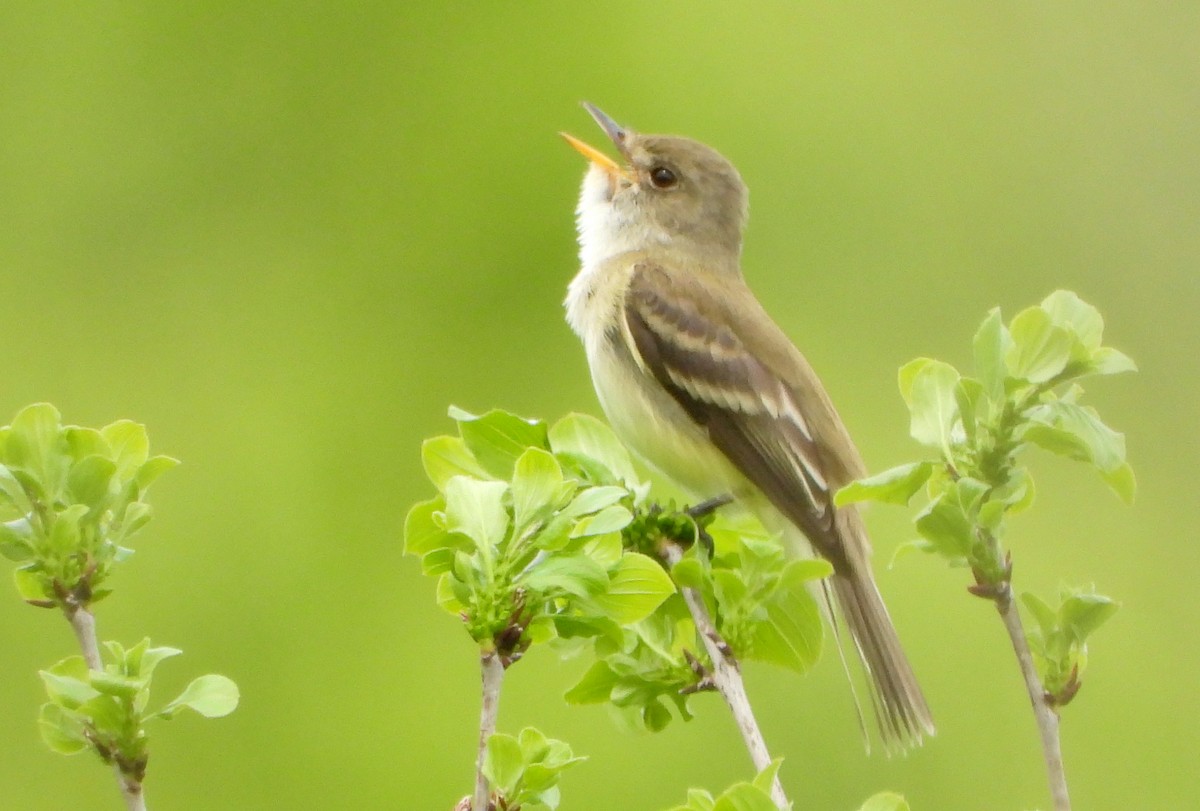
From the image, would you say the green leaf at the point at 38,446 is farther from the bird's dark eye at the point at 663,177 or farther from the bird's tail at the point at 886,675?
the bird's dark eye at the point at 663,177

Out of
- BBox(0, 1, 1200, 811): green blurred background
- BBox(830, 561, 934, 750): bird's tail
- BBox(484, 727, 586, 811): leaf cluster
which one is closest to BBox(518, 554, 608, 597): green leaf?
BBox(484, 727, 586, 811): leaf cluster

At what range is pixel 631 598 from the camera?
2334mm

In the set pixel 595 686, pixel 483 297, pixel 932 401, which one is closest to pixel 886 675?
pixel 595 686

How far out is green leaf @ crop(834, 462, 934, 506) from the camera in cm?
221

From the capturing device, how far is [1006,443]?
2.30 meters

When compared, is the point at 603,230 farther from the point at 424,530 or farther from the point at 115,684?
the point at 115,684

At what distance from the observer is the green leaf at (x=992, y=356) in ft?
7.47

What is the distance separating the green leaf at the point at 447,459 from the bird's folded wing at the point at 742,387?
2.04m

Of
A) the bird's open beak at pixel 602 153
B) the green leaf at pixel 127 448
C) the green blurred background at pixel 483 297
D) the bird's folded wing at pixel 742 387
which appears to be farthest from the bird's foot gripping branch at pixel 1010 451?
the green blurred background at pixel 483 297

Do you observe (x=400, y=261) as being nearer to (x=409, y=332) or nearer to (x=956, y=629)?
(x=409, y=332)

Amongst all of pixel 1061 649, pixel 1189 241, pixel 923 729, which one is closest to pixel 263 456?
pixel 923 729

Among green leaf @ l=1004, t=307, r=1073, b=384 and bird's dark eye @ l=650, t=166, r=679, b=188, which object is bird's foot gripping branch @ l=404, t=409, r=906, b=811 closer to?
green leaf @ l=1004, t=307, r=1073, b=384

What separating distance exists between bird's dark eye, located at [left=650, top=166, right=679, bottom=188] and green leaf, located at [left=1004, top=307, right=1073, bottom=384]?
403cm

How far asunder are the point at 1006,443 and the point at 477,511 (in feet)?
2.38
